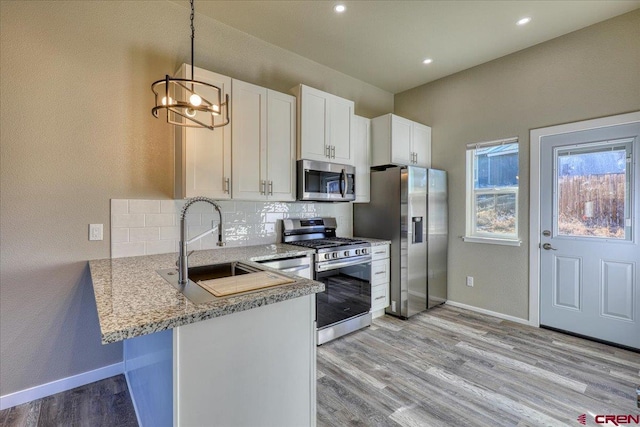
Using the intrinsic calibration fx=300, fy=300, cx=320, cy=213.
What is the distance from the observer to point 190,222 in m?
2.72

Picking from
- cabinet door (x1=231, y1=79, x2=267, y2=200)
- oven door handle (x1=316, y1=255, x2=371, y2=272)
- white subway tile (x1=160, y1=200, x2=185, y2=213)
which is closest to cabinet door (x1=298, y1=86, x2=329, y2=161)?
cabinet door (x1=231, y1=79, x2=267, y2=200)

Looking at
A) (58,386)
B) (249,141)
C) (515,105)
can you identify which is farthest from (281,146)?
(515,105)

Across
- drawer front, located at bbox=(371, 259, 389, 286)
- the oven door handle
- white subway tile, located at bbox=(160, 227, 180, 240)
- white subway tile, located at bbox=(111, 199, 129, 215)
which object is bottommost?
drawer front, located at bbox=(371, 259, 389, 286)

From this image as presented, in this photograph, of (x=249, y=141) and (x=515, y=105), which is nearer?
(x=249, y=141)

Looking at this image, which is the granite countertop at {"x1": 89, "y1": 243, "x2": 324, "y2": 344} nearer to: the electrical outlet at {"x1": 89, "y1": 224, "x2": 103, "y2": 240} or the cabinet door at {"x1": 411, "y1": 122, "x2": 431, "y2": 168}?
the electrical outlet at {"x1": 89, "y1": 224, "x2": 103, "y2": 240}

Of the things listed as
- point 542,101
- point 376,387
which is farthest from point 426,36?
point 376,387

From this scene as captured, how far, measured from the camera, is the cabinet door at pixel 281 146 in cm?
286

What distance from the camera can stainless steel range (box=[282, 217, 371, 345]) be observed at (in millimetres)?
2895

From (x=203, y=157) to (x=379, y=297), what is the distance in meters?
2.43

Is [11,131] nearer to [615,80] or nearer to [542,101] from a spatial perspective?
[542,101]

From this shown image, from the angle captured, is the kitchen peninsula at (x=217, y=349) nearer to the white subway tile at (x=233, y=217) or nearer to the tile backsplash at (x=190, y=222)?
the tile backsplash at (x=190, y=222)

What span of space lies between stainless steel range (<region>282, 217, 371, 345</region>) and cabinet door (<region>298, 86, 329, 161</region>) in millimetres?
802

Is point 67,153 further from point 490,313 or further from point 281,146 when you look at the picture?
point 490,313

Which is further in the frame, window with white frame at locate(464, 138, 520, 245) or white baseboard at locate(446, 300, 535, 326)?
window with white frame at locate(464, 138, 520, 245)
